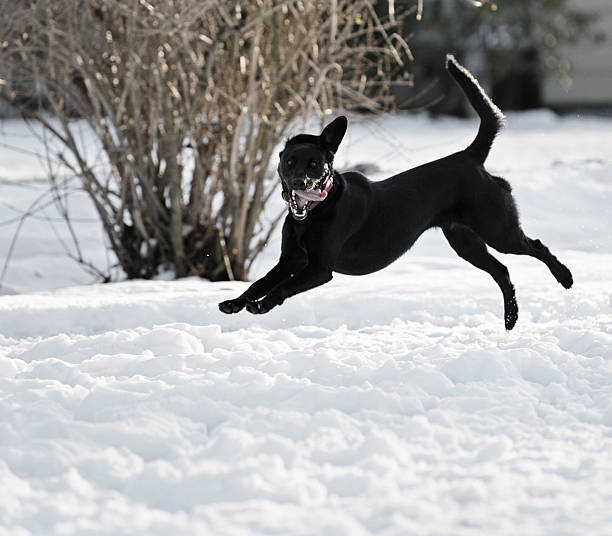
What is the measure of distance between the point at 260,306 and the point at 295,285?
196 mm

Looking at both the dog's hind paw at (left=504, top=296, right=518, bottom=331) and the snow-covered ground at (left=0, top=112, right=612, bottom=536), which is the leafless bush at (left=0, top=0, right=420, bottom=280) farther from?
the dog's hind paw at (left=504, top=296, right=518, bottom=331)

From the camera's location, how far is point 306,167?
3824 mm

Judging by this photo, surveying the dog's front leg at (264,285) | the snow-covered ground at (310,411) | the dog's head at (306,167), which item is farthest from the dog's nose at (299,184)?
the snow-covered ground at (310,411)

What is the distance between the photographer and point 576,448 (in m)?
3.19

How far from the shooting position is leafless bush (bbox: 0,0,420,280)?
6199 millimetres

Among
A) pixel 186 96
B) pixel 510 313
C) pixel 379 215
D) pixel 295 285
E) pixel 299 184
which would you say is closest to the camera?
pixel 299 184

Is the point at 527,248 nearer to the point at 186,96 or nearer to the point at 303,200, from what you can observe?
the point at 303,200

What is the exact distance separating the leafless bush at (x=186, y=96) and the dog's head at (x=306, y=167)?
6.83 ft

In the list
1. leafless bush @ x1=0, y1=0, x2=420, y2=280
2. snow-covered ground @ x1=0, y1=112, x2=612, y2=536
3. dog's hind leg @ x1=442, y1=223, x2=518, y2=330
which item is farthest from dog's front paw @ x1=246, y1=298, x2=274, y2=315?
leafless bush @ x1=0, y1=0, x2=420, y2=280

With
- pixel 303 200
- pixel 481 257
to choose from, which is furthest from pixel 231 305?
pixel 481 257

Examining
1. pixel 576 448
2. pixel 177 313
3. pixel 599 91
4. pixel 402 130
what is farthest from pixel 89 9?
pixel 599 91

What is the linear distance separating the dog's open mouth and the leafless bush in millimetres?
2311

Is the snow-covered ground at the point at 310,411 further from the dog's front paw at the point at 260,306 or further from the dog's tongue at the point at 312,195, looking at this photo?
the dog's tongue at the point at 312,195

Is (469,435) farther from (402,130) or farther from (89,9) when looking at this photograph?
(402,130)
